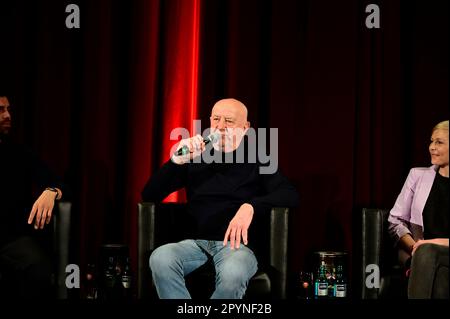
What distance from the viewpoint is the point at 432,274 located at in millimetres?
2270

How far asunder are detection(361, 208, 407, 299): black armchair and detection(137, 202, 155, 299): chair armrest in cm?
95

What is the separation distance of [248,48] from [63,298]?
1.64 metres

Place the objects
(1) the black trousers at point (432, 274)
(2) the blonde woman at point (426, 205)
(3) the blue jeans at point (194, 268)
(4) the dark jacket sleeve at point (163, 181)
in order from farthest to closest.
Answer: (4) the dark jacket sleeve at point (163, 181)
(2) the blonde woman at point (426, 205)
(3) the blue jeans at point (194, 268)
(1) the black trousers at point (432, 274)

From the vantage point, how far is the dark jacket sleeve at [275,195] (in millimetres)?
2766

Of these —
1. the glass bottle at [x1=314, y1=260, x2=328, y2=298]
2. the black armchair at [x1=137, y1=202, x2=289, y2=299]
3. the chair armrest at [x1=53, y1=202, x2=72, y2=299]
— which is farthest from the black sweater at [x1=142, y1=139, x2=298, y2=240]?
the glass bottle at [x1=314, y1=260, x2=328, y2=298]

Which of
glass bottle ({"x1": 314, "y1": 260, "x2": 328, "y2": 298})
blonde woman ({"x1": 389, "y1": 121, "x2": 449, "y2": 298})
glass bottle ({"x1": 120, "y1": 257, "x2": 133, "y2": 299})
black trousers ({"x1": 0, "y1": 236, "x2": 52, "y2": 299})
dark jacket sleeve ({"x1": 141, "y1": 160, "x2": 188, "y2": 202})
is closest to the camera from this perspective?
black trousers ({"x1": 0, "y1": 236, "x2": 52, "y2": 299})

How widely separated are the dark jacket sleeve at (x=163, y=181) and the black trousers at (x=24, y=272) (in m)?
0.54

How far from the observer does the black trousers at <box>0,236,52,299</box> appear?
2670 millimetres

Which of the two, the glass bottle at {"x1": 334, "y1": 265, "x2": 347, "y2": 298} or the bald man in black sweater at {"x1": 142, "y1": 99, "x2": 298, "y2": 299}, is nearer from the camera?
the bald man in black sweater at {"x1": 142, "y1": 99, "x2": 298, "y2": 299}

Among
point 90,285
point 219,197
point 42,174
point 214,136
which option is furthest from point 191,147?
point 90,285

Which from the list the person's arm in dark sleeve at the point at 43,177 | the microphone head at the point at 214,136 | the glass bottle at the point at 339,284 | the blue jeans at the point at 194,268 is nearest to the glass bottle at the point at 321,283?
the glass bottle at the point at 339,284

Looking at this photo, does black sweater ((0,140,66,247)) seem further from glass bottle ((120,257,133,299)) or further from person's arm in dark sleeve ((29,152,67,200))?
glass bottle ((120,257,133,299))

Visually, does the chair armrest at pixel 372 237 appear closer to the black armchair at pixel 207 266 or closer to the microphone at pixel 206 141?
the black armchair at pixel 207 266
